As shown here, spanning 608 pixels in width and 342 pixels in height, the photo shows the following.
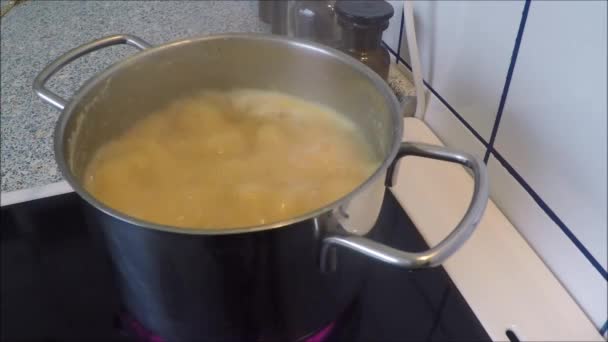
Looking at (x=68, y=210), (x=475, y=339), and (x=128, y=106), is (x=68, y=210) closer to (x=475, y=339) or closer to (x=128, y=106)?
(x=128, y=106)

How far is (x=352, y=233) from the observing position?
348mm

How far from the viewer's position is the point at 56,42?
71cm

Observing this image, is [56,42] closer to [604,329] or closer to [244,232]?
[244,232]

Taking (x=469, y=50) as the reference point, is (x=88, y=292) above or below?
below

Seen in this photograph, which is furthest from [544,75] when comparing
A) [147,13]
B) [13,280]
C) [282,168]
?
[147,13]

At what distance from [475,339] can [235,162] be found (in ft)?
0.81

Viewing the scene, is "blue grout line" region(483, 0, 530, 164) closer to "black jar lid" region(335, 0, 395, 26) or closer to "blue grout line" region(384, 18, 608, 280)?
"blue grout line" region(384, 18, 608, 280)

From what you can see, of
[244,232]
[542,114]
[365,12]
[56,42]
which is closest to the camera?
[244,232]

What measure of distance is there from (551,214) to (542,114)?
78mm

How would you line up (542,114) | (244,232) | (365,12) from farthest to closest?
(365,12)
(542,114)
(244,232)

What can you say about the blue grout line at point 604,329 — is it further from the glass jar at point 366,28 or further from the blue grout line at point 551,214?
the glass jar at point 366,28

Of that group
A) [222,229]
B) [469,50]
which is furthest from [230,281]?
[469,50]

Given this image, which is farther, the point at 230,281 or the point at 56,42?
the point at 56,42

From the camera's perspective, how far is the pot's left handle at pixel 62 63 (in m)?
0.43
